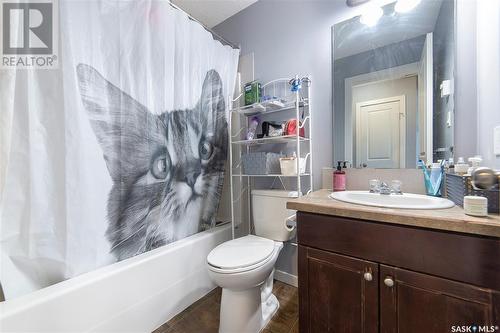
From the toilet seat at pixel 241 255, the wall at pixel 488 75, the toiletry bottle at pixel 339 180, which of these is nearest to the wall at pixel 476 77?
the wall at pixel 488 75

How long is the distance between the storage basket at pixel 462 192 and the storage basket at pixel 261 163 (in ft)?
3.17

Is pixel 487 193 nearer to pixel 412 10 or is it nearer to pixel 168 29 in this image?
pixel 412 10

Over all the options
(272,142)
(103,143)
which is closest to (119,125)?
(103,143)

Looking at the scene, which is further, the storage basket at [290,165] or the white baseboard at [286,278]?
the white baseboard at [286,278]

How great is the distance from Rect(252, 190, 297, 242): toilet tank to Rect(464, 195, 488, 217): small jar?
86 cm

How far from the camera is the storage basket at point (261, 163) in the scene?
1552 millimetres

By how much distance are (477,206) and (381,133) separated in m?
0.68

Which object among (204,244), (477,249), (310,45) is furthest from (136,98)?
(477,249)

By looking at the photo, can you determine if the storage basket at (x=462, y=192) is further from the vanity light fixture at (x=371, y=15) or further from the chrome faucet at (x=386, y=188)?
the vanity light fixture at (x=371, y=15)

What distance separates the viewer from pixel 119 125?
1.14m

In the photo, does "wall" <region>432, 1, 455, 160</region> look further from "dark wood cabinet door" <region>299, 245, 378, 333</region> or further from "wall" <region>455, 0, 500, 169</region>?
"dark wood cabinet door" <region>299, 245, 378, 333</region>

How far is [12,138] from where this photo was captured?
86 centimetres

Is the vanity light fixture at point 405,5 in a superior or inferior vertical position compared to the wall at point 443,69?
superior

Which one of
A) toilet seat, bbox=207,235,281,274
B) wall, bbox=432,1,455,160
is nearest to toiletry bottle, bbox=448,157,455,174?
wall, bbox=432,1,455,160
